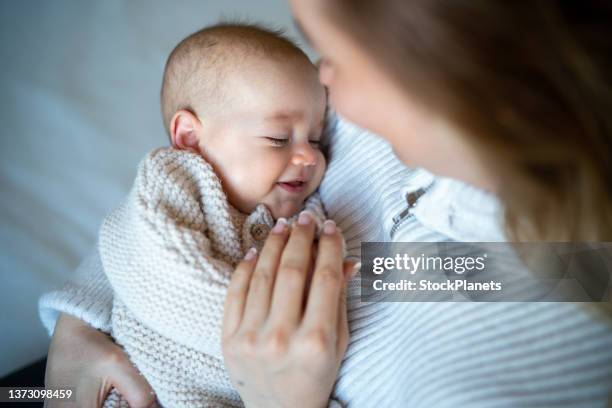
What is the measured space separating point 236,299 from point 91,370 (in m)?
0.38

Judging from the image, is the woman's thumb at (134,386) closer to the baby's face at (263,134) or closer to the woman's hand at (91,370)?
the woman's hand at (91,370)

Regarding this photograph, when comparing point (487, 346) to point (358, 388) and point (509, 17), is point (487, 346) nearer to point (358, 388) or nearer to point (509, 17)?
point (358, 388)

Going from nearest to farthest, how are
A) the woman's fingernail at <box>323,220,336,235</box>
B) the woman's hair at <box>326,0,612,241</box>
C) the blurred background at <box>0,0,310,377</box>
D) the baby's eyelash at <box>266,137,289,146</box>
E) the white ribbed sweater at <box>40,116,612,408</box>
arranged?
the woman's hair at <box>326,0,612,241</box>
the white ribbed sweater at <box>40,116,612,408</box>
the woman's fingernail at <box>323,220,336,235</box>
the baby's eyelash at <box>266,137,289,146</box>
the blurred background at <box>0,0,310,377</box>

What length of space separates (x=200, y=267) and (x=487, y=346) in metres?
0.41

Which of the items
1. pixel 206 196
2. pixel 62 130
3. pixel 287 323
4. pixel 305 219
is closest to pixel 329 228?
pixel 305 219

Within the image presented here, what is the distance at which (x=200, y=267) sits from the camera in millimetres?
696

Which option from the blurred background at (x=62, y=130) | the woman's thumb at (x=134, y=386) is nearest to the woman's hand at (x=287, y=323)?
the woman's thumb at (x=134, y=386)

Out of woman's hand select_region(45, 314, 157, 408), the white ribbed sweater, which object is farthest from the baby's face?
woman's hand select_region(45, 314, 157, 408)

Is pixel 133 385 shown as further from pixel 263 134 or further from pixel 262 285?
pixel 263 134

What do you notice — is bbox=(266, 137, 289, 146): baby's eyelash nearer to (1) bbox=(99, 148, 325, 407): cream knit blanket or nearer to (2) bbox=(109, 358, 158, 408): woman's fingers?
(1) bbox=(99, 148, 325, 407): cream knit blanket

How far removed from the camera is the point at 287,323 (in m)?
0.55

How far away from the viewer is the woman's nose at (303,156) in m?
0.89

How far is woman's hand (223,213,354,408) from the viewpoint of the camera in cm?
55

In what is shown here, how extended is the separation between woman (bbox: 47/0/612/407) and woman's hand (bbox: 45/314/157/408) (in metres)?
0.27
